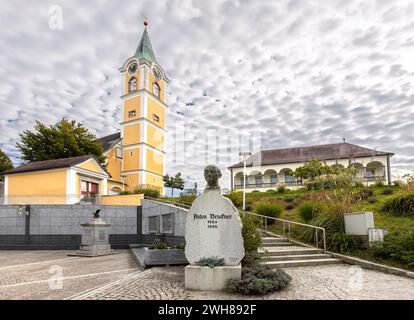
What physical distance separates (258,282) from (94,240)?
33.0ft

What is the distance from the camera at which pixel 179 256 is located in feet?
31.5

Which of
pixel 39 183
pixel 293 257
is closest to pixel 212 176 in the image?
→ pixel 293 257

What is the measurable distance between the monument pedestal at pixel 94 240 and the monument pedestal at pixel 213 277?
28.6 ft

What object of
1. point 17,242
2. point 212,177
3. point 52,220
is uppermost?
point 212,177

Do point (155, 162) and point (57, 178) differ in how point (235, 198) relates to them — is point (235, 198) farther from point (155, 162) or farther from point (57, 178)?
point (155, 162)

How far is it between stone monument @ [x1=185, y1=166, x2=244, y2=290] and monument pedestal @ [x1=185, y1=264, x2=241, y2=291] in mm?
126

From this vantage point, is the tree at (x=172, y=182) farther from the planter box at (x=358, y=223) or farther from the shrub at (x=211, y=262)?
the shrub at (x=211, y=262)

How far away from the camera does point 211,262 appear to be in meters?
6.64

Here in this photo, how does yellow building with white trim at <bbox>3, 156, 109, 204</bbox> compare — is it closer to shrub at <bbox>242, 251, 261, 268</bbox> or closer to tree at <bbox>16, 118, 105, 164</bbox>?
tree at <bbox>16, 118, 105, 164</bbox>

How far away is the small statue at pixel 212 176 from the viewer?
699 cm

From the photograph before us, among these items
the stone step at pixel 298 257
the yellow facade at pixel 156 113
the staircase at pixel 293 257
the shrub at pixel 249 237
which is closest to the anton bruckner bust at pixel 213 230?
the shrub at pixel 249 237

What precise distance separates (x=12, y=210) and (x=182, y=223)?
1131 cm
